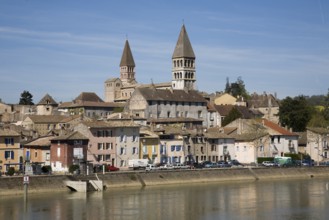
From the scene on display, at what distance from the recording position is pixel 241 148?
111 metres

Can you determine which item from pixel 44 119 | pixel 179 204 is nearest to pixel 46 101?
pixel 44 119

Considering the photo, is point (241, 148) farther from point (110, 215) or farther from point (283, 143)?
point (110, 215)

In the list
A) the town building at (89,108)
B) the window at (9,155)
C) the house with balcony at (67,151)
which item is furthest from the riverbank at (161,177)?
the town building at (89,108)

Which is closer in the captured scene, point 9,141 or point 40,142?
point 9,141

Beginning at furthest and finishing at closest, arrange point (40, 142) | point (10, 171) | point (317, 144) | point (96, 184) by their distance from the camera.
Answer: point (317, 144) → point (40, 142) → point (10, 171) → point (96, 184)

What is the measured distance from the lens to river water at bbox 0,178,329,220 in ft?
197

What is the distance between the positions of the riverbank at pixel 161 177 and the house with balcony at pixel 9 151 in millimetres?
11169

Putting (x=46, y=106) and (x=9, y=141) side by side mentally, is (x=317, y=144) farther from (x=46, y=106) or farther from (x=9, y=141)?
(x=46, y=106)

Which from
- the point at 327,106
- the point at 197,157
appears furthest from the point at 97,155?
the point at 327,106

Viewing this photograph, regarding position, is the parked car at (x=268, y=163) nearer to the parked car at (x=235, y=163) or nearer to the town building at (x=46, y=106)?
the parked car at (x=235, y=163)

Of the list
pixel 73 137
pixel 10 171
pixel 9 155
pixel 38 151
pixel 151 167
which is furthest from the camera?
pixel 38 151

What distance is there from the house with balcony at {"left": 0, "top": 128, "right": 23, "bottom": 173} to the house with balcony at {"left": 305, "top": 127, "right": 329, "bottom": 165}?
53.9 metres

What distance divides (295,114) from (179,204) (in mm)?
75650

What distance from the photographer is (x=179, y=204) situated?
6688cm
